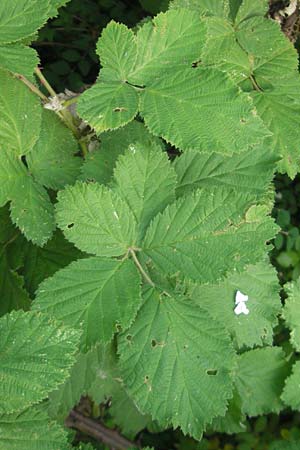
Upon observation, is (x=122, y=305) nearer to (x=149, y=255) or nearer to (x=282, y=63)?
(x=149, y=255)

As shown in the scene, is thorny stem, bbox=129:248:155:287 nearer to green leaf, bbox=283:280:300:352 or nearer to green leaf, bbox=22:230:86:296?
green leaf, bbox=22:230:86:296

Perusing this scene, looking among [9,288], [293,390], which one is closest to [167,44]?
[9,288]

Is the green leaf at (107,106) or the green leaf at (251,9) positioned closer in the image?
the green leaf at (107,106)

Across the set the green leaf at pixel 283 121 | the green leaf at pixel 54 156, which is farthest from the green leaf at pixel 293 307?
the green leaf at pixel 54 156

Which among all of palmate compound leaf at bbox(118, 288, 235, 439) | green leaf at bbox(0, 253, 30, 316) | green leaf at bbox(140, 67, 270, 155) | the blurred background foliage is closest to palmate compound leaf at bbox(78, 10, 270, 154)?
green leaf at bbox(140, 67, 270, 155)

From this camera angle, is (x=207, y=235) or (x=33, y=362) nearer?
(x=33, y=362)

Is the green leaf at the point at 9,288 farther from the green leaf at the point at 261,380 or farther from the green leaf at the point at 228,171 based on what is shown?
the green leaf at the point at 261,380

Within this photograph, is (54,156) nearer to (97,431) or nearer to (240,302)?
(240,302)
